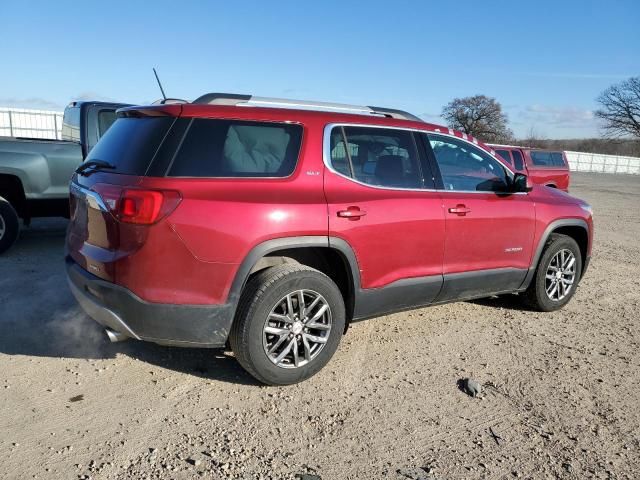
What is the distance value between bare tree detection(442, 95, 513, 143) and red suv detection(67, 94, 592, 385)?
4982 cm

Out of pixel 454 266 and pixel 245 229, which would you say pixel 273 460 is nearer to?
pixel 245 229

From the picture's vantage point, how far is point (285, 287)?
3443mm

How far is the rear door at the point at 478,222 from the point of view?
436cm

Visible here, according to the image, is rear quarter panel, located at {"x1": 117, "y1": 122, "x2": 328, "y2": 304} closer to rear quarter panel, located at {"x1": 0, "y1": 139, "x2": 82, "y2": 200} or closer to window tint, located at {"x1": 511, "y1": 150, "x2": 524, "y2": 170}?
rear quarter panel, located at {"x1": 0, "y1": 139, "x2": 82, "y2": 200}

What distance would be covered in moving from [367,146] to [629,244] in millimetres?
7726

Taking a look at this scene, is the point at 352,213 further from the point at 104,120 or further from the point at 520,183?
the point at 104,120

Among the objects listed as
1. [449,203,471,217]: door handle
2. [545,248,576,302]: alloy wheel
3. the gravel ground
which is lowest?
the gravel ground

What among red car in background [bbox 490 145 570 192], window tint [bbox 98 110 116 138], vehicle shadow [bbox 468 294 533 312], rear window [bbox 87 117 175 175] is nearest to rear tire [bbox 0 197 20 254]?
window tint [bbox 98 110 116 138]

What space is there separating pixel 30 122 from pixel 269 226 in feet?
72.7

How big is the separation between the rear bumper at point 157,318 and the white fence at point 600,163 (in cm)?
5262

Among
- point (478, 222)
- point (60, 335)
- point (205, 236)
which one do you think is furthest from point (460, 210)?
point (60, 335)

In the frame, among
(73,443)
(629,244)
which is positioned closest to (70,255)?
(73,443)

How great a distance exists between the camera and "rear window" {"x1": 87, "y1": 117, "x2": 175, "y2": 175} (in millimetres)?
3281

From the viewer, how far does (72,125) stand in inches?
293
